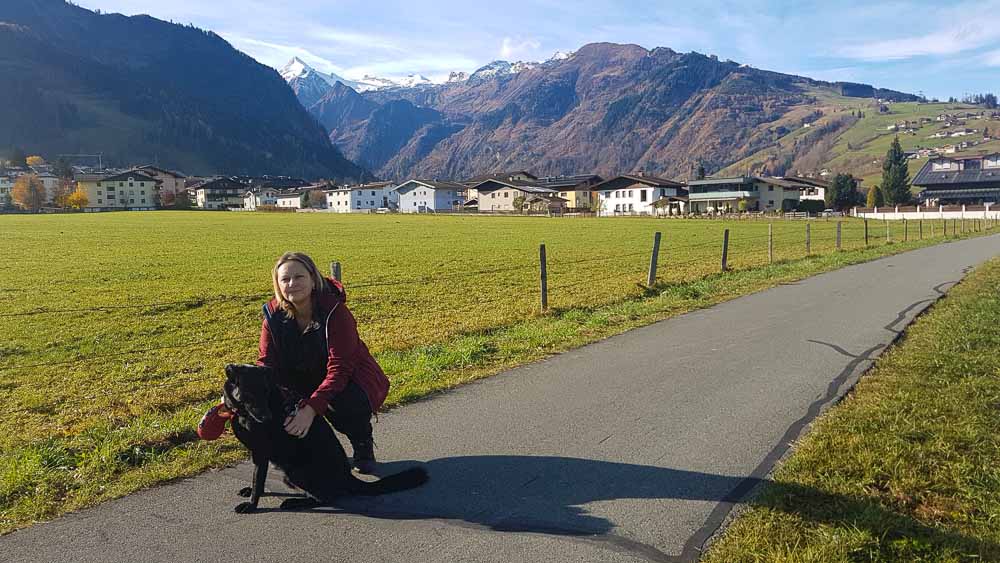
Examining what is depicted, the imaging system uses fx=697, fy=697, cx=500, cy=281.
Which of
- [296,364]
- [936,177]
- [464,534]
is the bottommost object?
[464,534]

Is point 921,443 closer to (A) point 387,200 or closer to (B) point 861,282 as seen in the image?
(B) point 861,282

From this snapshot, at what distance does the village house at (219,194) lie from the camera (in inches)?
6304

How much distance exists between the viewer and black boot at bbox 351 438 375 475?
474 cm

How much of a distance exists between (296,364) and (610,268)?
1814 cm

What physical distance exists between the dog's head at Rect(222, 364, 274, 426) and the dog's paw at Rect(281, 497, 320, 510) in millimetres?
533

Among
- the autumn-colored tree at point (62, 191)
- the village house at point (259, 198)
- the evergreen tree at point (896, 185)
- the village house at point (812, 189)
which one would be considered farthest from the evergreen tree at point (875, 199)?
the autumn-colored tree at point (62, 191)

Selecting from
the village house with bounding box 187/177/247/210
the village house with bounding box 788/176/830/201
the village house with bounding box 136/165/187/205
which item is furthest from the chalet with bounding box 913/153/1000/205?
the village house with bounding box 136/165/187/205

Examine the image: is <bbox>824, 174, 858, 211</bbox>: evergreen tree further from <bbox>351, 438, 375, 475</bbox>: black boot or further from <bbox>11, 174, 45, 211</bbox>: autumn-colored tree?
<bbox>11, 174, 45, 211</bbox>: autumn-colored tree

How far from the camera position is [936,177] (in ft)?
387

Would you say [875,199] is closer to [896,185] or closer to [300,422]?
[896,185]

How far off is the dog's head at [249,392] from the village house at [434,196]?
125834mm

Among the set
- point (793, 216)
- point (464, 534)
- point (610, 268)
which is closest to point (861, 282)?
point (610, 268)

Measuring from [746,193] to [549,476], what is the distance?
11000 cm

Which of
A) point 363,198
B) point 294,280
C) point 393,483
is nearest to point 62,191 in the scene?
point 363,198
